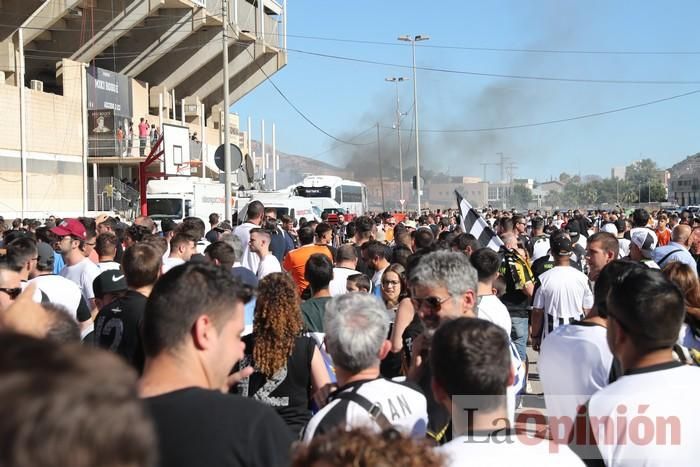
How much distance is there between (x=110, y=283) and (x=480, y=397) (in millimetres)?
3883

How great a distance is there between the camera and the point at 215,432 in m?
2.33

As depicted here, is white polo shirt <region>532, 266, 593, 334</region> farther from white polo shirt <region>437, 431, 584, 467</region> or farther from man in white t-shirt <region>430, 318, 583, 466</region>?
white polo shirt <region>437, 431, 584, 467</region>

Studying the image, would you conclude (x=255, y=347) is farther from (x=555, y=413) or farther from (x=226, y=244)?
(x=226, y=244)

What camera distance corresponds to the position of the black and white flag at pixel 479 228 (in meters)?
9.63

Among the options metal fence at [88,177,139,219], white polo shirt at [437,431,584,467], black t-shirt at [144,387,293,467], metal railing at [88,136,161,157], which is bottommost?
white polo shirt at [437,431,584,467]

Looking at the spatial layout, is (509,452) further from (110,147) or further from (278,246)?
(110,147)

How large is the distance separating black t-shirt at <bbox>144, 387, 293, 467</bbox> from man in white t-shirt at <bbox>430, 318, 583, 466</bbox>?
561 mm

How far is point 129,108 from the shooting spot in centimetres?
4022

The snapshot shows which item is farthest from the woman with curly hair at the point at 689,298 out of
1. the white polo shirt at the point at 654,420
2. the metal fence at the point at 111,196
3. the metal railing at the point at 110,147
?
the metal railing at the point at 110,147

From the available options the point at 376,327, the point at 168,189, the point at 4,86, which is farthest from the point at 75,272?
the point at 4,86

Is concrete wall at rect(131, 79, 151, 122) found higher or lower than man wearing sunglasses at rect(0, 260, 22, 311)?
higher

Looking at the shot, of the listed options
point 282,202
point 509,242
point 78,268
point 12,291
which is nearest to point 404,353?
point 12,291

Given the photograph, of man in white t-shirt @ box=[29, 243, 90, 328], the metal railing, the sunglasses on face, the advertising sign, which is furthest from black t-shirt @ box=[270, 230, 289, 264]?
the advertising sign

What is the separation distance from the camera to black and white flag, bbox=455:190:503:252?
963 cm
